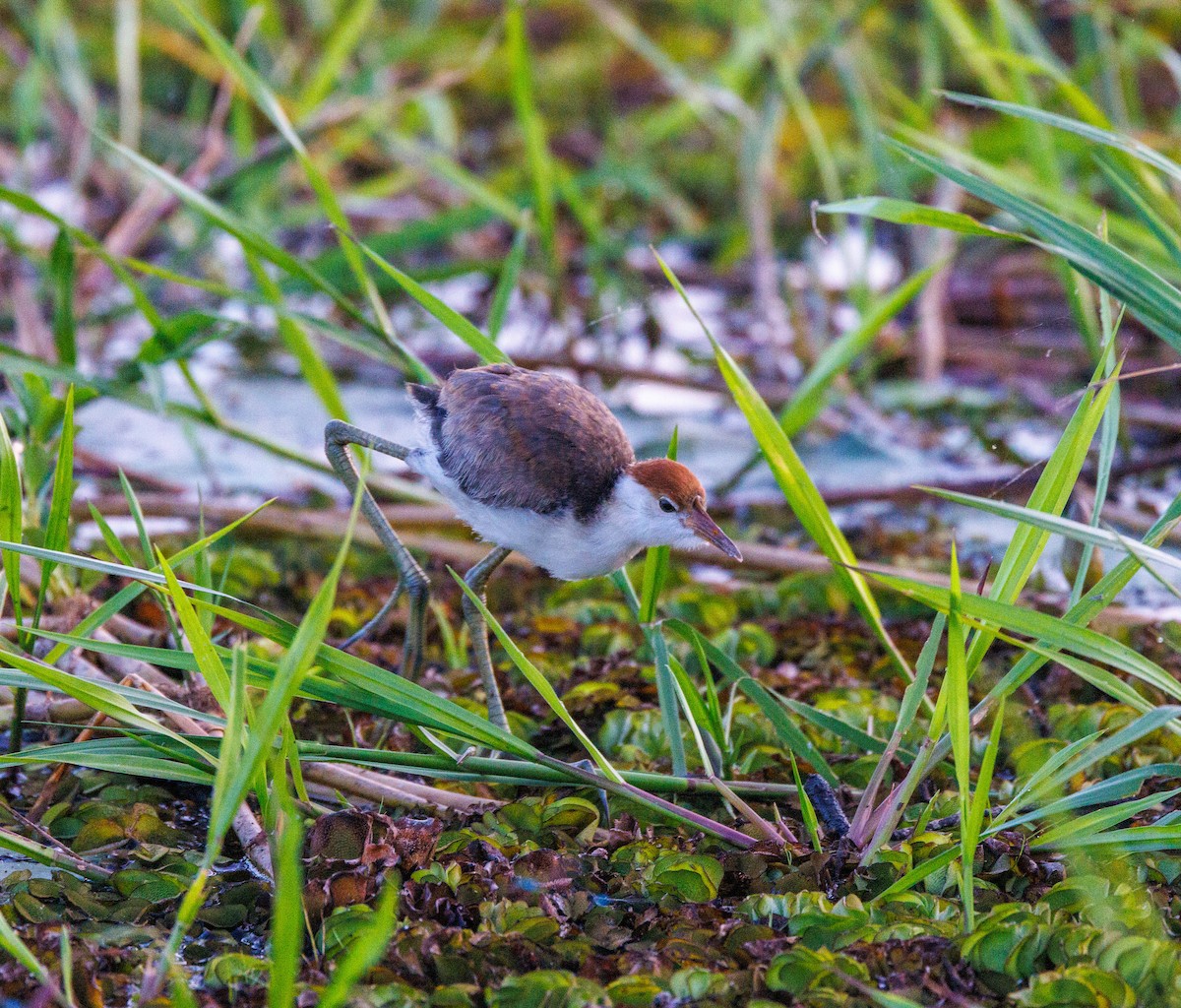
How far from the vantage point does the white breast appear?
8.60 feet

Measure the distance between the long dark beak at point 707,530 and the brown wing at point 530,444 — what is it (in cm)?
17

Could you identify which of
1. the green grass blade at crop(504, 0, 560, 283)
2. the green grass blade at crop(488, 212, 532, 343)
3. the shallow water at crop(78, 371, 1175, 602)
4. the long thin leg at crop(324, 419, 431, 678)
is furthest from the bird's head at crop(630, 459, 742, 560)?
the green grass blade at crop(504, 0, 560, 283)

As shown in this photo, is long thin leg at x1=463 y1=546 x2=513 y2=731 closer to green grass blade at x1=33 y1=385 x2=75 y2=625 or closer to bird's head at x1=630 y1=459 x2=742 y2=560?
bird's head at x1=630 y1=459 x2=742 y2=560

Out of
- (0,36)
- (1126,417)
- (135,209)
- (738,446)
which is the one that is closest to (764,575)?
(738,446)

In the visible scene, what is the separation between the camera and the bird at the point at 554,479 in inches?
103

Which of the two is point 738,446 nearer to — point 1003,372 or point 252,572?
point 1003,372

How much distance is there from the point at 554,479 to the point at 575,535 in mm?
114

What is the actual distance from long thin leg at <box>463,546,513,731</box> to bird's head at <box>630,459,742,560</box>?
369 mm

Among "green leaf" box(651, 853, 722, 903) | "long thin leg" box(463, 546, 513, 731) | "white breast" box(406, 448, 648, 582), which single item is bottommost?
"green leaf" box(651, 853, 722, 903)

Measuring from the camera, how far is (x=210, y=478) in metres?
4.53

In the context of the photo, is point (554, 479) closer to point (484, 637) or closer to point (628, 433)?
point (484, 637)

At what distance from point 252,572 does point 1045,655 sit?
2.24 meters

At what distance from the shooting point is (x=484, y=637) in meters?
2.95

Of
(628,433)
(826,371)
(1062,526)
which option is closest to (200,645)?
(1062,526)
